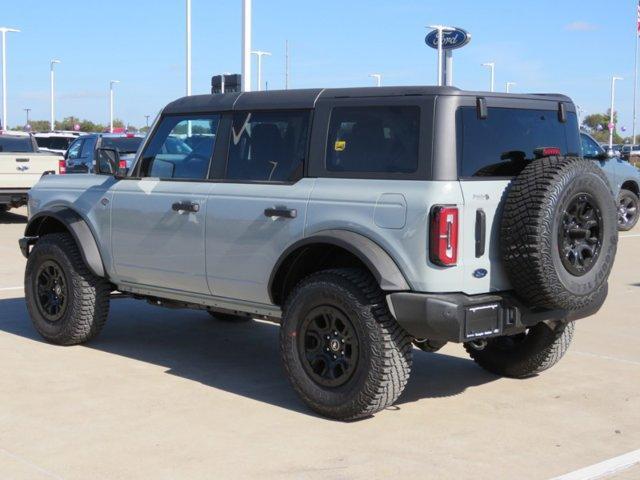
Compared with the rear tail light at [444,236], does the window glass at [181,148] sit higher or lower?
higher

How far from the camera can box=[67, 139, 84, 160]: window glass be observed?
2297 cm

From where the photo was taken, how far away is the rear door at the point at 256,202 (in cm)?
609

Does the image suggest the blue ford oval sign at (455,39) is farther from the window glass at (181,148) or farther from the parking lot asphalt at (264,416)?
the window glass at (181,148)

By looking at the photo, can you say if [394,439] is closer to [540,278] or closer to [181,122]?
[540,278]

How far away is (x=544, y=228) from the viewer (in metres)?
5.37

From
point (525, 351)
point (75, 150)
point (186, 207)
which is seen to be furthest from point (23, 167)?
point (525, 351)

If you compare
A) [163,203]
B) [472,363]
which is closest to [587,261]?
[472,363]

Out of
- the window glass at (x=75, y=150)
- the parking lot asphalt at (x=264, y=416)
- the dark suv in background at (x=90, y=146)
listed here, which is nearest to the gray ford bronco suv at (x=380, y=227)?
the parking lot asphalt at (x=264, y=416)

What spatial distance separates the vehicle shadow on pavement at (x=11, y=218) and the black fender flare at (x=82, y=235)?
12.7m

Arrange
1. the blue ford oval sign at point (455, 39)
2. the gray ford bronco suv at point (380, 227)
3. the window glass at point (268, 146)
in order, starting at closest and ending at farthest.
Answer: the gray ford bronco suv at point (380, 227), the window glass at point (268, 146), the blue ford oval sign at point (455, 39)

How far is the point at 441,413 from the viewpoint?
19.6 ft

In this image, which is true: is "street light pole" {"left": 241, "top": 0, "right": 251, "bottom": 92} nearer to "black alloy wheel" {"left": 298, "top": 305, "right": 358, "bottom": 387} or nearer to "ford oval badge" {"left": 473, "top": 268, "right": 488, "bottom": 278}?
"black alloy wheel" {"left": 298, "top": 305, "right": 358, "bottom": 387}

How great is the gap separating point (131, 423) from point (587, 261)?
283 centimetres

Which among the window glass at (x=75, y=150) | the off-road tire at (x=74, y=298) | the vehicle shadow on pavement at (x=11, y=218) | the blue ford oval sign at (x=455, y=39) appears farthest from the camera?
the blue ford oval sign at (x=455, y=39)
